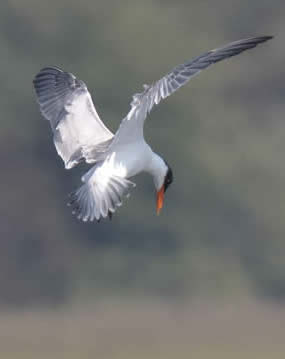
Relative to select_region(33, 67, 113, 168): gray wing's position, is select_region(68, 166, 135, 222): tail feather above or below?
below

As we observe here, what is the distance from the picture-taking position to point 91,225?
1569 centimetres

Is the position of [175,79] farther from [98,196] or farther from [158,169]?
[158,169]

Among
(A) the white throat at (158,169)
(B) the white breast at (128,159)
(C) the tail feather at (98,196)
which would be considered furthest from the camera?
(A) the white throat at (158,169)

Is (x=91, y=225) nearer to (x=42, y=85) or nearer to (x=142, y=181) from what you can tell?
(x=142, y=181)

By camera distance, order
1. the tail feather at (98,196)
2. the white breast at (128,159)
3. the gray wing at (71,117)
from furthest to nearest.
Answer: the gray wing at (71,117)
the white breast at (128,159)
the tail feather at (98,196)

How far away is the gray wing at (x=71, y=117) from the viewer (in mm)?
6820

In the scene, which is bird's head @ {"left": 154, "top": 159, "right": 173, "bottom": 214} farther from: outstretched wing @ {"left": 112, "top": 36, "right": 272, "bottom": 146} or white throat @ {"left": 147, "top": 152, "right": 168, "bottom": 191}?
outstretched wing @ {"left": 112, "top": 36, "right": 272, "bottom": 146}

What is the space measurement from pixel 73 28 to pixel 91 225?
13.3 feet

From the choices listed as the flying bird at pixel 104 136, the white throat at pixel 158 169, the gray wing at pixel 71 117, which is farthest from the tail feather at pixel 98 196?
the white throat at pixel 158 169

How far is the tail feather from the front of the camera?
6219 millimetres

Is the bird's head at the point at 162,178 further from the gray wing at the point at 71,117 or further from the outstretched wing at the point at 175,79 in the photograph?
the outstretched wing at the point at 175,79

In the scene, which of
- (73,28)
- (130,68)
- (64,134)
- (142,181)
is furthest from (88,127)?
(73,28)

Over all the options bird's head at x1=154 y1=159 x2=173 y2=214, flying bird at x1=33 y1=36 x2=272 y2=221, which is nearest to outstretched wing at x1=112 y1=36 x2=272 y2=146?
flying bird at x1=33 y1=36 x2=272 y2=221

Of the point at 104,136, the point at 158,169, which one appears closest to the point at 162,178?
the point at 158,169
